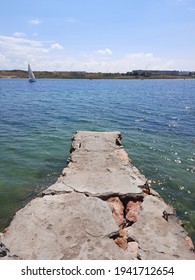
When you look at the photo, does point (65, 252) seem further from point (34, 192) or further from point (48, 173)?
point (48, 173)

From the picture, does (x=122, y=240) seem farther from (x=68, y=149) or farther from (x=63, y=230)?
(x=68, y=149)

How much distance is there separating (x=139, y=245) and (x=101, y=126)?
17.1 m

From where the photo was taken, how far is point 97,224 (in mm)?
5496

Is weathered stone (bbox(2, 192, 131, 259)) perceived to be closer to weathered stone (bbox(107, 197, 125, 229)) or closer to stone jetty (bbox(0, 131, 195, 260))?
stone jetty (bbox(0, 131, 195, 260))

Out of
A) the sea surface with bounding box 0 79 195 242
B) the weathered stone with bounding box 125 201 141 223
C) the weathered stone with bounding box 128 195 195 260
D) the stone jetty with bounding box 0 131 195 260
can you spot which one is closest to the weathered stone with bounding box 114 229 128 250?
the stone jetty with bounding box 0 131 195 260

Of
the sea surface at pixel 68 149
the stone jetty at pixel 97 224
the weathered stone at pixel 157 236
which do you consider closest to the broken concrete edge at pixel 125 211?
the stone jetty at pixel 97 224

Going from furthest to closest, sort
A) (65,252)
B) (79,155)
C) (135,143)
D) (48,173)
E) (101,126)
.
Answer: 1. (101,126)
2. (135,143)
3. (48,173)
4. (79,155)
5. (65,252)

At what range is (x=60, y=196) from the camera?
21.8ft

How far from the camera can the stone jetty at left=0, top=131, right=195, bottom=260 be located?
→ 482cm

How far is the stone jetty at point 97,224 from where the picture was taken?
4.82 metres

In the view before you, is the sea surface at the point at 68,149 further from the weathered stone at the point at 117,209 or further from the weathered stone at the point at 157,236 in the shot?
the weathered stone at the point at 117,209
